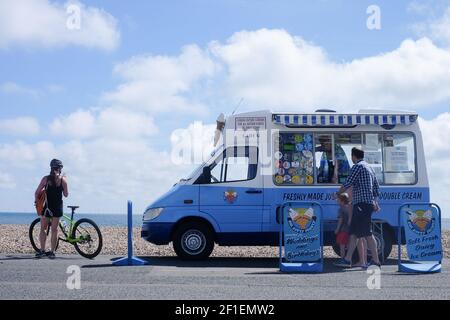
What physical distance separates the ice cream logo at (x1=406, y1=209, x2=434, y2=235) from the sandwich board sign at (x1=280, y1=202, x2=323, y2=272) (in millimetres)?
1564

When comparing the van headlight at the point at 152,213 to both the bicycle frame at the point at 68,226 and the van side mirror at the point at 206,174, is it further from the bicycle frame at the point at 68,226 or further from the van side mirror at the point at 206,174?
the bicycle frame at the point at 68,226

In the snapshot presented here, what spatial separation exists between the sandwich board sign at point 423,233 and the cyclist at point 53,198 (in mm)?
6331

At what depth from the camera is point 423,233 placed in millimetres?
11141

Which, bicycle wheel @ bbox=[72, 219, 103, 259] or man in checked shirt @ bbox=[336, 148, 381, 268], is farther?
bicycle wheel @ bbox=[72, 219, 103, 259]

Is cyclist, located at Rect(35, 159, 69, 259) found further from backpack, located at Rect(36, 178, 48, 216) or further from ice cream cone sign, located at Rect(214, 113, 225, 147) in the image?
ice cream cone sign, located at Rect(214, 113, 225, 147)

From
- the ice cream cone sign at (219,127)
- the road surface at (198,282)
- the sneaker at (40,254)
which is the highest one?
the ice cream cone sign at (219,127)

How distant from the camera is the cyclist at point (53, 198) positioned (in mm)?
12531

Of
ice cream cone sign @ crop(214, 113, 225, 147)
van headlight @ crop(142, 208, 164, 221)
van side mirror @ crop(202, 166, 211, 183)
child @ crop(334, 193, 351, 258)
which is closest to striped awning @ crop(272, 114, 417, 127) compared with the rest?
ice cream cone sign @ crop(214, 113, 225, 147)

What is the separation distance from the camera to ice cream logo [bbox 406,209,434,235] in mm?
11133

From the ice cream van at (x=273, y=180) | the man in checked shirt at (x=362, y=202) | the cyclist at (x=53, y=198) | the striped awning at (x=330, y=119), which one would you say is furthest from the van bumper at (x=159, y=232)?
the man in checked shirt at (x=362, y=202)

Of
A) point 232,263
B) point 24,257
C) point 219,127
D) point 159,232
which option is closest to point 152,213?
point 159,232
